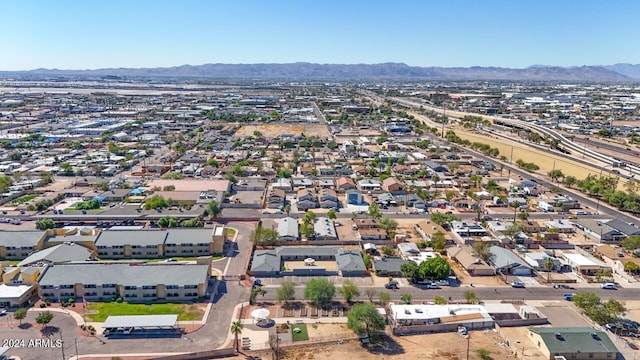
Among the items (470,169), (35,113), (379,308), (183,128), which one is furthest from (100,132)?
(379,308)

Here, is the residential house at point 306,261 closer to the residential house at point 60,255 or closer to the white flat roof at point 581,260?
the residential house at point 60,255

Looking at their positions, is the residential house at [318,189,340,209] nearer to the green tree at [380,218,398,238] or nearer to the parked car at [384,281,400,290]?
the green tree at [380,218,398,238]

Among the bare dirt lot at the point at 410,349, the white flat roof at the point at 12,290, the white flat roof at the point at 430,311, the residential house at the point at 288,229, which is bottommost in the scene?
the bare dirt lot at the point at 410,349

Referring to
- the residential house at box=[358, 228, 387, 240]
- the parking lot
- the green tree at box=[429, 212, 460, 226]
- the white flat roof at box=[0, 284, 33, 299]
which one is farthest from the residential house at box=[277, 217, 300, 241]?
the white flat roof at box=[0, 284, 33, 299]

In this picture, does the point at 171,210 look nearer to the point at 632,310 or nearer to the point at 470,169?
the point at 632,310

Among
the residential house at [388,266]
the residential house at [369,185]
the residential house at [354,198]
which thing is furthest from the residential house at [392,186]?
the residential house at [388,266]

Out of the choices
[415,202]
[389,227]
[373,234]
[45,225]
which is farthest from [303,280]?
[45,225]

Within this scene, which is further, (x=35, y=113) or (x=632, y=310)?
(x=35, y=113)
